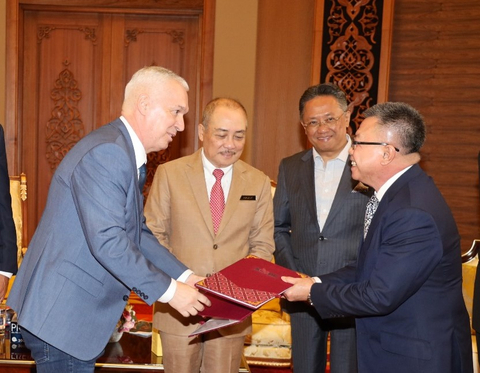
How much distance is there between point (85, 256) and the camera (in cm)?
201

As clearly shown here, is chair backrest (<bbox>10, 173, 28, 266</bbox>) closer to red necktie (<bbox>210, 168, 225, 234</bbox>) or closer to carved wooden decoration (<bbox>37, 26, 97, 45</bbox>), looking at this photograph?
carved wooden decoration (<bbox>37, 26, 97, 45</bbox>)

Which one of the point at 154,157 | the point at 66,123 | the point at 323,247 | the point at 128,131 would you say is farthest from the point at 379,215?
the point at 66,123

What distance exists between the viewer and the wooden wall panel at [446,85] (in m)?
5.09

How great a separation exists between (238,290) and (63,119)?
3966 mm

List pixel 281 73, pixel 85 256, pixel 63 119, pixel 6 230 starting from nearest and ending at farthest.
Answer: pixel 85 256, pixel 6 230, pixel 281 73, pixel 63 119

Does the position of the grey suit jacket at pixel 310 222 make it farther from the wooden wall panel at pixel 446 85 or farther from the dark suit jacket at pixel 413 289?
the wooden wall panel at pixel 446 85

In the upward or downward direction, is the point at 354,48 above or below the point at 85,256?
above

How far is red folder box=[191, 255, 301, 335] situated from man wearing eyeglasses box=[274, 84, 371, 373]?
0.48 metres

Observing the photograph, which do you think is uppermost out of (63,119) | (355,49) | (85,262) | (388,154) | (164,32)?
(164,32)

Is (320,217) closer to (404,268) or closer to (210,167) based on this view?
(210,167)

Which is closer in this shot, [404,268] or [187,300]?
[404,268]

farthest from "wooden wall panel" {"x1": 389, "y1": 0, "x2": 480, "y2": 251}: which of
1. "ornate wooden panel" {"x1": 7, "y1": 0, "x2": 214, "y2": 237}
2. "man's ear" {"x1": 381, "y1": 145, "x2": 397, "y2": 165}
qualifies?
"man's ear" {"x1": 381, "y1": 145, "x2": 397, "y2": 165}

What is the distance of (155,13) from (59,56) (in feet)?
3.29

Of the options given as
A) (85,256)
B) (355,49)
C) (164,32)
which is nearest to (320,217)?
(85,256)
